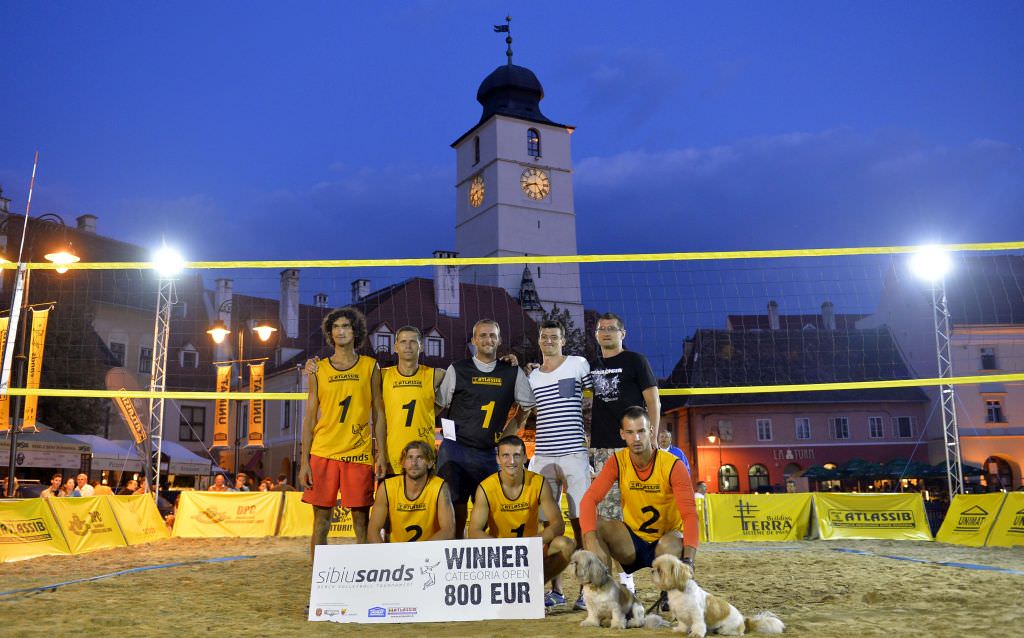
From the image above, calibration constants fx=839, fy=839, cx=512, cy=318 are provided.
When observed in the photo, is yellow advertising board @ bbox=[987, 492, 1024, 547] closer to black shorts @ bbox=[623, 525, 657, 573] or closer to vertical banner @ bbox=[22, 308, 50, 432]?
black shorts @ bbox=[623, 525, 657, 573]

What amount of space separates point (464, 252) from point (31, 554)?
50939mm

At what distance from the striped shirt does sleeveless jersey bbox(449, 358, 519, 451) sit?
0.24 metres

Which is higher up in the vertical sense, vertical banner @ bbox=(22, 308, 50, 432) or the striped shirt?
vertical banner @ bbox=(22, 308, 50, 432)

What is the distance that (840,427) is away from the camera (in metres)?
37.1

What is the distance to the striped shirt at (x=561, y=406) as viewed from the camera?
18.6 ft

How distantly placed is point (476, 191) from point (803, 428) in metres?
30.0

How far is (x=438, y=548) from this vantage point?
15.8 feet

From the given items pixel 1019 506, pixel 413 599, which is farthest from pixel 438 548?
pixel 1019 506

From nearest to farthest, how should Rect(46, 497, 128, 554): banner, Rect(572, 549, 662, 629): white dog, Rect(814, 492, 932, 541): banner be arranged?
Rect(572, 549, 662, 629): white dog
Rect(46, 497, 128, 554): banner
Rect(814, 492, 932, 541): banner

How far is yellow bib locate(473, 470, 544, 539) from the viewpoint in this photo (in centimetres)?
533

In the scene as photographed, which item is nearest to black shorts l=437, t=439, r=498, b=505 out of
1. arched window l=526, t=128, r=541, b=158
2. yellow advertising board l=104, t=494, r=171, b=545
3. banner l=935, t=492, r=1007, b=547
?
yellow advertising board l=104, t=494, r=171, b=545

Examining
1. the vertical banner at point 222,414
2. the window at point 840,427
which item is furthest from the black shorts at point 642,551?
the window at point 840,427

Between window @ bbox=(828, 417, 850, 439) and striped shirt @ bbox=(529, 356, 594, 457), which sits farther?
window @ bbox=(828, 417, 850, 439)

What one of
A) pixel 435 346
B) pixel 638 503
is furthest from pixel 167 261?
pixel 435 346
